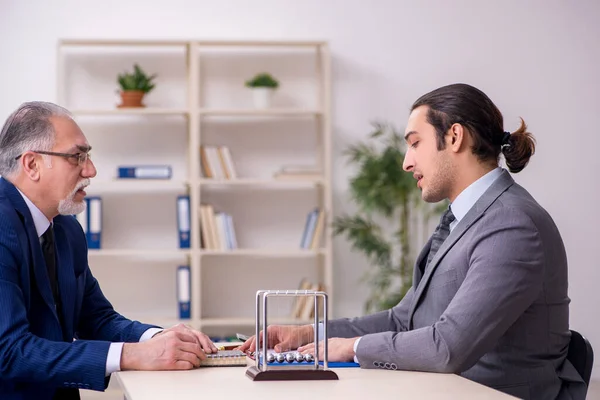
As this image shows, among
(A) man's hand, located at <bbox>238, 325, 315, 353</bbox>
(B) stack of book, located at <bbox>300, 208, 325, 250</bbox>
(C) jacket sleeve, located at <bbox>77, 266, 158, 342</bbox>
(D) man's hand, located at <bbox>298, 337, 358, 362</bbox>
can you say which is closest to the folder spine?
(B) stack of book, located at <bbox>300, 208, 325, 250</bbox>

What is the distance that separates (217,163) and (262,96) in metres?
0.53

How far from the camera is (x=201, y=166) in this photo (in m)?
5.84

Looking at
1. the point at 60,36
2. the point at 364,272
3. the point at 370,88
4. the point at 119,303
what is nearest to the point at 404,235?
the point at 364,272

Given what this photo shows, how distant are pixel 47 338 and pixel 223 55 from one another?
3897mm

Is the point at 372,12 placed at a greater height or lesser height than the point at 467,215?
greater

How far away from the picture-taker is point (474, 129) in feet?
→ 8.26

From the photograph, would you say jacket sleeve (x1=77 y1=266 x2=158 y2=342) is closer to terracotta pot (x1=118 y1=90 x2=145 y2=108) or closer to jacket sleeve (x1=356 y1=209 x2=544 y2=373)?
jacket sleeve (x1=356 y1=209 x2=544 y2=373)

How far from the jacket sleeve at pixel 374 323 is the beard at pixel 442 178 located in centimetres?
33

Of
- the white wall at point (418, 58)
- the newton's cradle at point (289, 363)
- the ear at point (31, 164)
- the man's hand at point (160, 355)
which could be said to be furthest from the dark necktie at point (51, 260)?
the white wall at point (418, 58)

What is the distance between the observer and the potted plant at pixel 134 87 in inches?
225

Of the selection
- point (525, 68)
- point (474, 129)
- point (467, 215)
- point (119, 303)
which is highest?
point (525, 68)

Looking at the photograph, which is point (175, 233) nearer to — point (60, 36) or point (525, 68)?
point (60, 36)

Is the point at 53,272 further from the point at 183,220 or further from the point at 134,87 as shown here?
the point at 134,87

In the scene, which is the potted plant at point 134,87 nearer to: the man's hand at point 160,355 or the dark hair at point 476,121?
the dark hair at point 476,121
